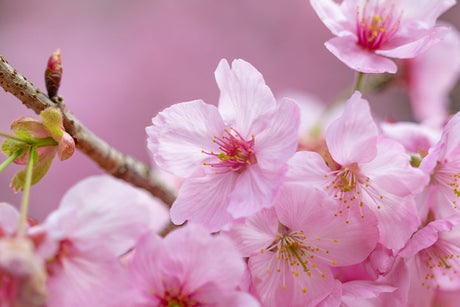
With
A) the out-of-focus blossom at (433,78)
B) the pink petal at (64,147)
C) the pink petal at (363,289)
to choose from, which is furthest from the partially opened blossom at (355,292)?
the out-of-focus blossom at (433,78)

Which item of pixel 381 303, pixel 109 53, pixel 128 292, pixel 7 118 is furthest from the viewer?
pixel 109 53

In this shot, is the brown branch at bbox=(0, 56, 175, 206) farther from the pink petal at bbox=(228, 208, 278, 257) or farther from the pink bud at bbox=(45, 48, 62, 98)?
the pink petal at bbox=(228, 208, 278, 257)

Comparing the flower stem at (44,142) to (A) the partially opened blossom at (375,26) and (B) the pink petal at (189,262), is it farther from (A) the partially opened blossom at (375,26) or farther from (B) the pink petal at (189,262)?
(A) the partially opened blossom at (375,26)

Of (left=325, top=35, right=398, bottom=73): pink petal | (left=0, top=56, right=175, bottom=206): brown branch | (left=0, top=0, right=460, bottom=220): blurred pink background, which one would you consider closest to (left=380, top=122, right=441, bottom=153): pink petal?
(left=325, top=35, right=398, bottom=73): pink petal

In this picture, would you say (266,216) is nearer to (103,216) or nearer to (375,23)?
(103,216)

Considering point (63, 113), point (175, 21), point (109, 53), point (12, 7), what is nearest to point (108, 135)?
point (109, 53)

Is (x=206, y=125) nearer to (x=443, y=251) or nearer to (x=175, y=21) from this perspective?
(x=443, y=251)
